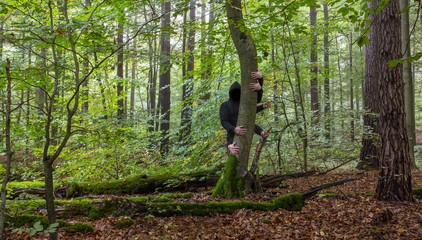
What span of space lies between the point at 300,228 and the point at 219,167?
9.02 ft

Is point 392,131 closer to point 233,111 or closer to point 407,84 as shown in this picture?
point 233,111

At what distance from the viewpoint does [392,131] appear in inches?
165

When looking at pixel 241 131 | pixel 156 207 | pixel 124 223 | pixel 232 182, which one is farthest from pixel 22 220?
pixel 241 131

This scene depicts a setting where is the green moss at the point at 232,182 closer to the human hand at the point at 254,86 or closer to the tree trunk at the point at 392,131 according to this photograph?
the human hand at the point at 254,86

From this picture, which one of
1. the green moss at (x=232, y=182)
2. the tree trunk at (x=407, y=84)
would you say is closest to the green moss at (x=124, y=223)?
the green moss at (x=232, y=182)

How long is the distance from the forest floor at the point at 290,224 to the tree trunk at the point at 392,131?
256 mm

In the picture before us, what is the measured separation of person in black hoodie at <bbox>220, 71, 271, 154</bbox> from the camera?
4.61m

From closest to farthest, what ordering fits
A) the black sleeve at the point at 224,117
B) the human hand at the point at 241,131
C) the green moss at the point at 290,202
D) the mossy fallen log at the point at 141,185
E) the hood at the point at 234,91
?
the green moss at the point at 290,202 < the human hand at the point at 241,131 < the black sleeve at the point at 224,117 < the hood at the point at 234,91 < the mossy fallen log at the point at 141,185

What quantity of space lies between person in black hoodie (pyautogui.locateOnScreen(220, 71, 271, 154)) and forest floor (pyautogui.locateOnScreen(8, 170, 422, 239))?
1.34 metres

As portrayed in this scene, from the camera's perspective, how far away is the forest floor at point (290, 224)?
3256 millimetres

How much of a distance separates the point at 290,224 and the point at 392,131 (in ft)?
7.56

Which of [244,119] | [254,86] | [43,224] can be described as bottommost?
[43,224]

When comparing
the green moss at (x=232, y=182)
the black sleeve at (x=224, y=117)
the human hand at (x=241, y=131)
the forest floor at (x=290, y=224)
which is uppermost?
the black sleeve at (x=224, y=117)

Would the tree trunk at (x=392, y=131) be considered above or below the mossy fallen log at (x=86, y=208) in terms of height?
above
